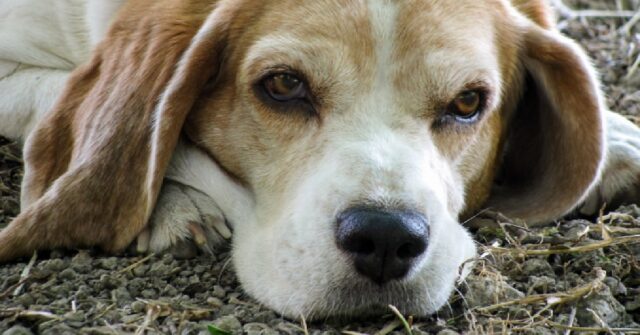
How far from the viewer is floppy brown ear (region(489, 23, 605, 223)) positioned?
3.91 meters

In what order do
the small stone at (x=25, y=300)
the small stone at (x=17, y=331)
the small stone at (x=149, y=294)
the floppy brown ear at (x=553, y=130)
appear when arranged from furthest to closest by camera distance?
the floppy brown ear at (x=553, y=130)
the small stone at (x=149, y=294)
the small stone at (x=25, y=300)
the small stone at (x=17, y=331)

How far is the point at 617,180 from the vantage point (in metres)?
4.22

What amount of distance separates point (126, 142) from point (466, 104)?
116 centimetres

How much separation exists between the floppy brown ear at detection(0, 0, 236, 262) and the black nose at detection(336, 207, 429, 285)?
819mm

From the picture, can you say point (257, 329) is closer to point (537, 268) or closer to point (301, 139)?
point (301, 139)

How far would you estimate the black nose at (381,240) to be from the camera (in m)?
2.88

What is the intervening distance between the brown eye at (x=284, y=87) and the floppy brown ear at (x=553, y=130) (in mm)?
1014

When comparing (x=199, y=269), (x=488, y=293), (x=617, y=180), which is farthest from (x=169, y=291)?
(x=617, y=180)

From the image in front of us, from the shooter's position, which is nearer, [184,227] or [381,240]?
[381,240]

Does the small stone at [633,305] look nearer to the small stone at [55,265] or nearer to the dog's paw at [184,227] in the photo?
the dog's paw at [184,227]

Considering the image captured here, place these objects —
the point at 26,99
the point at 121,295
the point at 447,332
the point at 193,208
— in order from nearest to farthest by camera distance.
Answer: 1. the point at 447,332
2. the point at 121,295
3. the point at 193,208
4. the point at 26,99

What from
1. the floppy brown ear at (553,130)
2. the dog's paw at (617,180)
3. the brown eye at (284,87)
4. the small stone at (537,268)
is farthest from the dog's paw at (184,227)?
the dog's paw at (617,180)

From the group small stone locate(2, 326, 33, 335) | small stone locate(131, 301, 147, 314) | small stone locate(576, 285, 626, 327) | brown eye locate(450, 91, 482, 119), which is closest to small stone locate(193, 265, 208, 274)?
small stone locate(131, 301, 147, 314)

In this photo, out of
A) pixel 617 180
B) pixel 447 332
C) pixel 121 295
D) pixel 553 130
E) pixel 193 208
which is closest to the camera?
pixel 447 332
